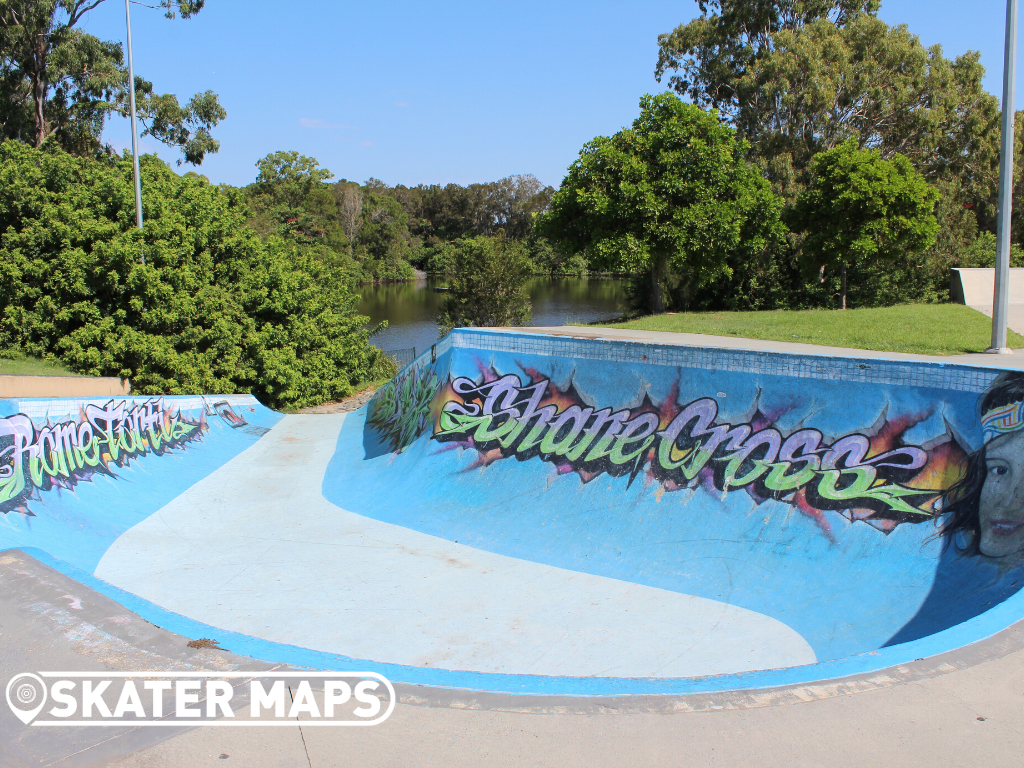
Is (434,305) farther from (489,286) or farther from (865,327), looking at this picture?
(865,327)

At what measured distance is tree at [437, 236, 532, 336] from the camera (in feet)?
121

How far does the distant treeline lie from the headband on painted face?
26.6m

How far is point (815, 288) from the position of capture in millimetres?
28703

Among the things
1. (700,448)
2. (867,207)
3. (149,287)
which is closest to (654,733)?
(700,448)

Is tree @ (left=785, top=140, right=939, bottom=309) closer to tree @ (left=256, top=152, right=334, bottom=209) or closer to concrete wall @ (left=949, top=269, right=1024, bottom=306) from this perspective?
concrete wall @ (left=949, top=269, right=1024, bottom=306)

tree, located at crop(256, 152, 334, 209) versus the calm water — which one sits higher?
tree, located at crop(256, 152, 334, 209)

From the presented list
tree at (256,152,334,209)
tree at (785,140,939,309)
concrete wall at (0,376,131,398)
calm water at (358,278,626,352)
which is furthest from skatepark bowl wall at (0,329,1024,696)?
tree at (256,152,334,209)

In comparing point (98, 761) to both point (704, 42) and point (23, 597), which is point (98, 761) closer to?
point (23, 597)

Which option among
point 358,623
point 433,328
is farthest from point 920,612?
point 433,328

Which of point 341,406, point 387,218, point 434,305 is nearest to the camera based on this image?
point 341,406

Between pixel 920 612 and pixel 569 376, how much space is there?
19.7 feet

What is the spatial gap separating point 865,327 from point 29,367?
64.9 ft

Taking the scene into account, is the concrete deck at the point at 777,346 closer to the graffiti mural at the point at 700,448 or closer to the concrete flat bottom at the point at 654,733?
the graffiti mural at the point at 700,448

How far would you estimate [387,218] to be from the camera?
302 ft
